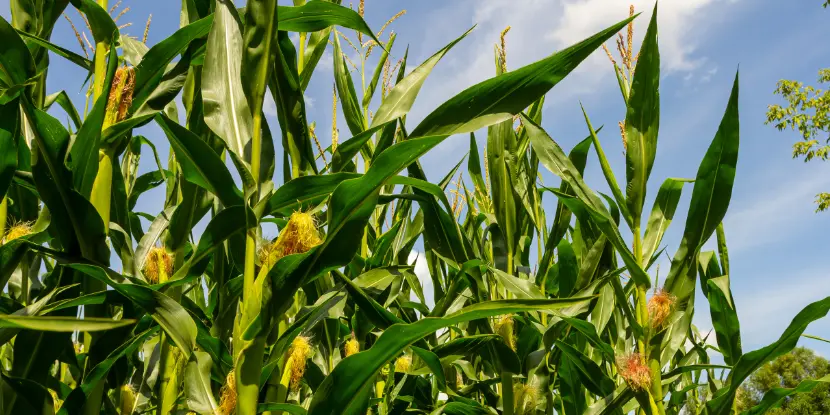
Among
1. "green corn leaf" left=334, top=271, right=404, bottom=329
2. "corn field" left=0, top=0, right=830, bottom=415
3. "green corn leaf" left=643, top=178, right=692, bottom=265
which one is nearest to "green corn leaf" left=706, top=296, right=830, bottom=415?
"corn field" left=0, top=0, right=830, bottom=415

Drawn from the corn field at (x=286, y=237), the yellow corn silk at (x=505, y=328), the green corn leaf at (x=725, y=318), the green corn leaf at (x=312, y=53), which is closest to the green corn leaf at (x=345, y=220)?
the corn field at (x=286, y=237)

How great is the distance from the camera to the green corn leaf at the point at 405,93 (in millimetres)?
1275

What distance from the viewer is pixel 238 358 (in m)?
1.06

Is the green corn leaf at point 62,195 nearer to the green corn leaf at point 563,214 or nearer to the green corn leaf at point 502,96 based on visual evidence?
the green corn leaf at point 502,96

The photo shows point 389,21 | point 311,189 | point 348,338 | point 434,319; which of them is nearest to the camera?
point 434,319

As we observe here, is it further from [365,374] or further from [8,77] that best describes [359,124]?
[365,374]

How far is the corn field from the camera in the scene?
3.54ft

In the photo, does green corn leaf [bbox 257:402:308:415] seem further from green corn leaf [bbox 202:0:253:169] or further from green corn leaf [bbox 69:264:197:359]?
A: green corn leaf [bbox 202:0:253:169]

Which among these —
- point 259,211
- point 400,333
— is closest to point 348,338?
point 259,211

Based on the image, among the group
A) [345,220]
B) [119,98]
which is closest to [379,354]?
[345,220]

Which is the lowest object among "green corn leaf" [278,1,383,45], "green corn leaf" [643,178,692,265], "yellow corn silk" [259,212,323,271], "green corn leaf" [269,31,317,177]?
"yellow corn silk" [259,212,323,271]

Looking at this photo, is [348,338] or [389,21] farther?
[389,21]

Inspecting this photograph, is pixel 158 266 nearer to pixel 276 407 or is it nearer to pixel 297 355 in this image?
pixel 297 355

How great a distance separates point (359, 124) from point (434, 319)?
116 centimetres
